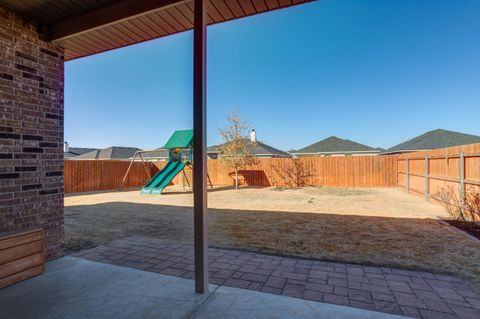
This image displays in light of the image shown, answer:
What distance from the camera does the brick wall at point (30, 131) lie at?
7.88 ft

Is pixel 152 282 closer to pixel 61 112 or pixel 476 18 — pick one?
pixel 61 112

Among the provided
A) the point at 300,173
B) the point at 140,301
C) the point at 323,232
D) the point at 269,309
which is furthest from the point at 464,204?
the point at 300,173

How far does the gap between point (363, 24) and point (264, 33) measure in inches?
149

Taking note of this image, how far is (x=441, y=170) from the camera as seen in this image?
652 centimetres

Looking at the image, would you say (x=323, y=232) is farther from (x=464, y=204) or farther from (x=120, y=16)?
(x=120, y=16)

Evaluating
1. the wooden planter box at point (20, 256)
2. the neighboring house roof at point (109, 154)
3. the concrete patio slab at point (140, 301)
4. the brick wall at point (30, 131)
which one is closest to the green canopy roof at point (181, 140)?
the brick wall at point (30, 131)

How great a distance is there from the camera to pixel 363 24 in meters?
9.17

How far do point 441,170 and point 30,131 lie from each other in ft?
28.3

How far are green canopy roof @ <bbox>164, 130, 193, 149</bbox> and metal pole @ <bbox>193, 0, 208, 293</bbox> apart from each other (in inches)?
366

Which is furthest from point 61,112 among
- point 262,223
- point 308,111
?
point 308,111

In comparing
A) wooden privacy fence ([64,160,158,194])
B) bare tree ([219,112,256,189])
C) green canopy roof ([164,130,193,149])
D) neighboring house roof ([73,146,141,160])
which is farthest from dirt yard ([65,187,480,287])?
neighboring house roof ([73,146,141,160])

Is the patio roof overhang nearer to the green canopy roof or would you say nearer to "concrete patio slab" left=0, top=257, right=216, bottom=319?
"concrete patio slab" left=0, top=257, right=216, bottom=319

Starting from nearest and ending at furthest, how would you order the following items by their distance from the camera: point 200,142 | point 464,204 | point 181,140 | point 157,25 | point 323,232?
point 200,142 → point 157,25 → point 323,232 → point 464,204 → point 181,140

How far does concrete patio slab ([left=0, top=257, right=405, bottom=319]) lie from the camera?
5.62 ft
